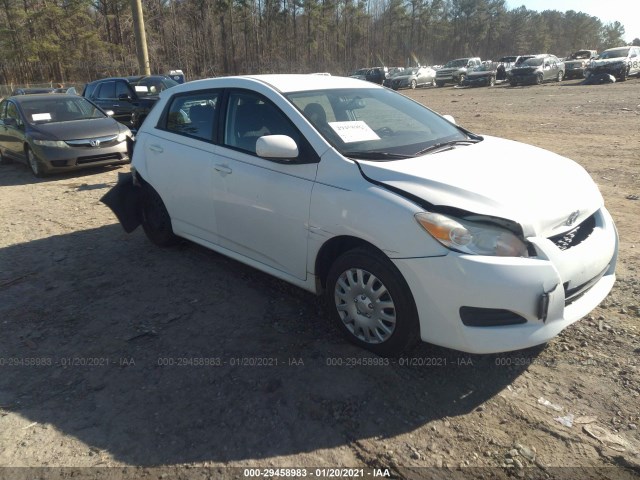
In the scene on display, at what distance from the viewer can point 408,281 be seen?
2.83 m

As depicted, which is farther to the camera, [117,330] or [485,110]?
[485,110]

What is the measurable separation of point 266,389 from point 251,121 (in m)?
2.12

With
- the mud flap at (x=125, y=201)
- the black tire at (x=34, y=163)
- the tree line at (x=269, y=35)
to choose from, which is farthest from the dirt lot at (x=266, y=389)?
the tree line at (x=269, y=35)

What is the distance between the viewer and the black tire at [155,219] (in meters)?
5.04

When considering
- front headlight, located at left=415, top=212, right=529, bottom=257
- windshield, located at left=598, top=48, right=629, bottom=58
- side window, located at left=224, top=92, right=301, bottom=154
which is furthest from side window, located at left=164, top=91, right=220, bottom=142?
windshield, located at left=598, top=48, right=629, bottom=58

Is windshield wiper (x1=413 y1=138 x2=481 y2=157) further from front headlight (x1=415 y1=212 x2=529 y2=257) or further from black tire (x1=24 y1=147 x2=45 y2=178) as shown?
black tire (x1=24 y1=147 x2=45 y2=178)

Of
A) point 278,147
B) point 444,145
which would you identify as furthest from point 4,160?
point 444,145

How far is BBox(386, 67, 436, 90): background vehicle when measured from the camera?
36219 millimetres

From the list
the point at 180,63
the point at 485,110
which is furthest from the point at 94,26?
the point at 485,110

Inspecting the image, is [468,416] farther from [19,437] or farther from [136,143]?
[136,143]

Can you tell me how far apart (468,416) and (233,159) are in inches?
101

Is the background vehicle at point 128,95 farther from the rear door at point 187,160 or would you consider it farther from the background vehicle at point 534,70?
the background vehicle at point 534,70

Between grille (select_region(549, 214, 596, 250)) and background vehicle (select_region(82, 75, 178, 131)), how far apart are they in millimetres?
11490

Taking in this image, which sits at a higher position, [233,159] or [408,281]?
[233,159]
